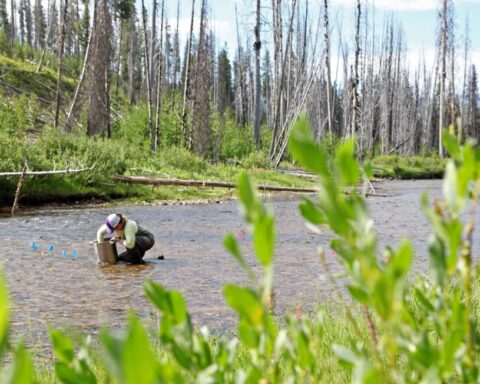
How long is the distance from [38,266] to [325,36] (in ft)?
90.2

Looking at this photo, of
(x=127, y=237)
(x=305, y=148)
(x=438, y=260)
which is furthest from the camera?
(x=127, y=237)

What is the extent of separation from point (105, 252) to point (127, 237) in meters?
0.37

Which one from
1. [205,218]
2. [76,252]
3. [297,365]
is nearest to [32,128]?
[205,218]

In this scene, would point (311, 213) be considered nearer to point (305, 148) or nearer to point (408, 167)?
point (305, 148)

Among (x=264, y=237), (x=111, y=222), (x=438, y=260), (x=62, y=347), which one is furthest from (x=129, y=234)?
(x=264, y=237)

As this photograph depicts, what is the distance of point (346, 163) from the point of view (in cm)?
59

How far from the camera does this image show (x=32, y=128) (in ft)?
98.7

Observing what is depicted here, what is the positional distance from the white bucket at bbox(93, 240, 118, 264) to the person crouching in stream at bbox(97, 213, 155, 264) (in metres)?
0.18

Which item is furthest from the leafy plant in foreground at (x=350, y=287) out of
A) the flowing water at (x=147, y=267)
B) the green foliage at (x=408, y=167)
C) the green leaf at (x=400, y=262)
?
the green foliage at (x=408, y=167)

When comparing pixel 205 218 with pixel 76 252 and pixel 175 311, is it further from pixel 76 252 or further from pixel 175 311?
pixel 175 311

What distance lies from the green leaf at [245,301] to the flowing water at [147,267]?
225 centimetres

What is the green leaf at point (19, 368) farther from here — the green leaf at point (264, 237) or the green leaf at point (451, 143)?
the green leaf at point (451, 143)

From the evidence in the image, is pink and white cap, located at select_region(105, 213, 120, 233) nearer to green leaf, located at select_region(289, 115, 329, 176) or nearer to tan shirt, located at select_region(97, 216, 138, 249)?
tan shirt, located at select_region(97, 216, 138, 249)

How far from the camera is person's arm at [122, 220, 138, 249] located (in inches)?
326
